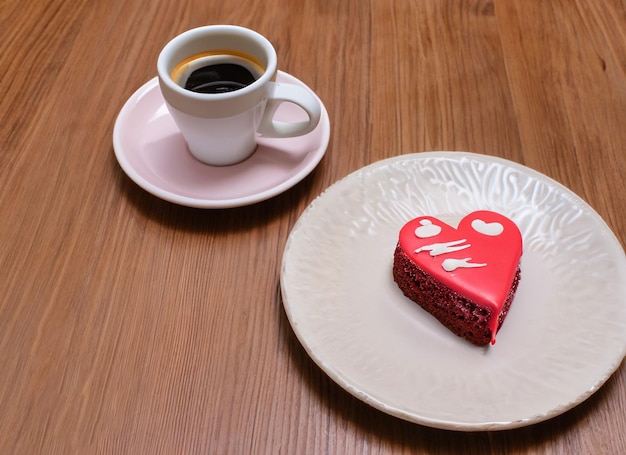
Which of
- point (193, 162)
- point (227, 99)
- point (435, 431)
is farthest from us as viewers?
point (193, 162)

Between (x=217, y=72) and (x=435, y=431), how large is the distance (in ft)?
1.82

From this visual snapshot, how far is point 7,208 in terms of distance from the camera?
0.83 meters

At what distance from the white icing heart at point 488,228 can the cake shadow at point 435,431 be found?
0.67 ft

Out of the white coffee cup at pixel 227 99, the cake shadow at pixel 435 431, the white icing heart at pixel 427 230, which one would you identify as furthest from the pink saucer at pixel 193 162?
the cake shadow at pixel 435 431

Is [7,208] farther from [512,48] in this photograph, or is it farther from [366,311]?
[512,48]

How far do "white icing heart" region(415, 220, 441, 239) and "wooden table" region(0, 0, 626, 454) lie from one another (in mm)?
185

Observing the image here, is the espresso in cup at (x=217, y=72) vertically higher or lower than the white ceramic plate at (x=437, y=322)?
higher

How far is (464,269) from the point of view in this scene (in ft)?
2.26

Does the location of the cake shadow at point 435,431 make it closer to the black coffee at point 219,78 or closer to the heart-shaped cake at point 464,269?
the heart-shaped cake at point 464,269

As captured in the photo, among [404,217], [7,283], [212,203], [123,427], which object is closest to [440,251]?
[404,217]

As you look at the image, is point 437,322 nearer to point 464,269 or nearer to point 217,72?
point 464,269

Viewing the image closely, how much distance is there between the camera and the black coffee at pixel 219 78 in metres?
0.85

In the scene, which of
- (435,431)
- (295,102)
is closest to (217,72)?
(295,102)

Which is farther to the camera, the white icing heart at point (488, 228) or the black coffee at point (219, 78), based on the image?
the black coffee at point (219, 78)
